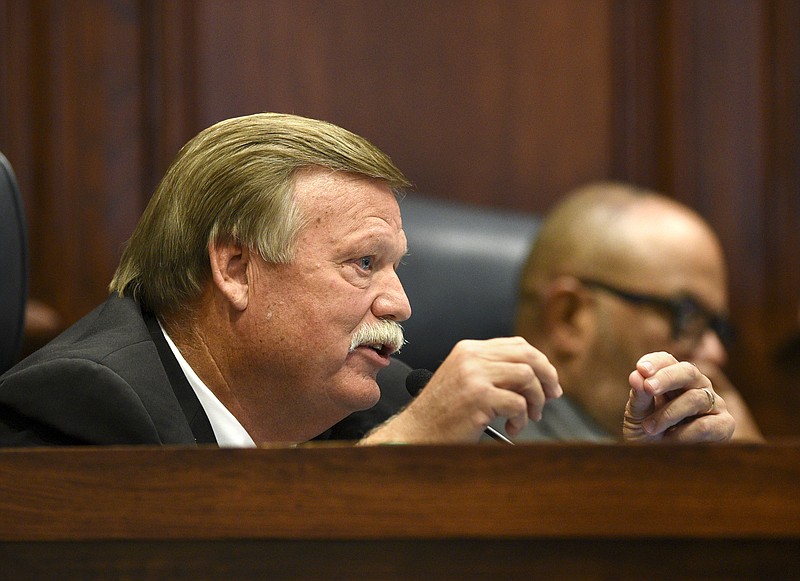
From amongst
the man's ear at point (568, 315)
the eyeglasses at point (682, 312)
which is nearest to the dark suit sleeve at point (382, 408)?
the man's ear at point (568, 315)

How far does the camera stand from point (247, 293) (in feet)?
3.30

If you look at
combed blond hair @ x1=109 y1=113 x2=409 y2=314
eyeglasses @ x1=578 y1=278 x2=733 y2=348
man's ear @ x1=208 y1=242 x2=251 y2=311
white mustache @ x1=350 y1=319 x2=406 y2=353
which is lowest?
eyeglasses @ x1=578 y1=278 x2=733 y2=348

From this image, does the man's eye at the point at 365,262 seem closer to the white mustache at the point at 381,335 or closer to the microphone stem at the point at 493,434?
the white mustache at the point at 381,335

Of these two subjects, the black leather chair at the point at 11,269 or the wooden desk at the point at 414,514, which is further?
the black leather chair at the point at 11,269

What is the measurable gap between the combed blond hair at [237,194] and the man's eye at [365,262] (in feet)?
0.20

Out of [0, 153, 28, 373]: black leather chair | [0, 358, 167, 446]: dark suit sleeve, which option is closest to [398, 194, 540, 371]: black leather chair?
[0, 358, 167, 446]: dark suit sleeve

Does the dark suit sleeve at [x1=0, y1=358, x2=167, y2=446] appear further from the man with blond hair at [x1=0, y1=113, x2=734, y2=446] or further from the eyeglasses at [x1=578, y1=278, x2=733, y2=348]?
the eyeglasses at [x1=578, y1=278, x2=733, y2=348]

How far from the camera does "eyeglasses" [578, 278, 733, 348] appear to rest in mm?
1331

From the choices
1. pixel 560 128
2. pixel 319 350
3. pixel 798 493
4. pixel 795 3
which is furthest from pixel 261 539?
pixel 795 3

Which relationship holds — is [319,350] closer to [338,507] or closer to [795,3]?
[338,507]

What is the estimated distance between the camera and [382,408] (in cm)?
91

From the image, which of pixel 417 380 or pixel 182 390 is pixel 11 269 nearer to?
pixel 182 390

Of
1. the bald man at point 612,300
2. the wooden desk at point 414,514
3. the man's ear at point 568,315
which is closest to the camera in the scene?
the wooden desk at point 414,514

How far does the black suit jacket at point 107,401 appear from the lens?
3.04 ft
